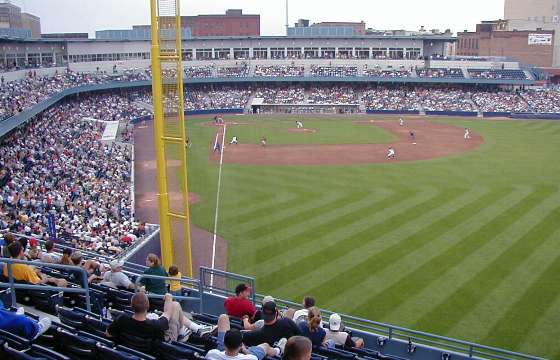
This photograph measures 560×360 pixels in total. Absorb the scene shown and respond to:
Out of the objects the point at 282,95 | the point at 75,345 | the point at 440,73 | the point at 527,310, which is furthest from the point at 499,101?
the point at 75,345

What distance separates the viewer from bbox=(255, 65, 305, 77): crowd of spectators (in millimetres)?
78188

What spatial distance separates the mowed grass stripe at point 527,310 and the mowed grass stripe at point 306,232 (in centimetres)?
743

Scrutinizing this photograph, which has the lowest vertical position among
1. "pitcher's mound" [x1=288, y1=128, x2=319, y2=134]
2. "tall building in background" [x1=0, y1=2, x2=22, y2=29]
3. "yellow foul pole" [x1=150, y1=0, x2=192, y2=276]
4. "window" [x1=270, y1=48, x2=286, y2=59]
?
"pitcher's mound" [x1=288, y1=128, x2=319, y2=134]

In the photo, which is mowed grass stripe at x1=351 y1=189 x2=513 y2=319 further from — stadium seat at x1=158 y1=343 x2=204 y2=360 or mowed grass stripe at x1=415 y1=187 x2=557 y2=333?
stadium seat at x1=158 y1=343 x2=204 y2=360

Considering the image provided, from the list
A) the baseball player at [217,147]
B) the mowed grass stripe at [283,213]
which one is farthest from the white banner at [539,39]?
the mowed grass stripe at [283,213]

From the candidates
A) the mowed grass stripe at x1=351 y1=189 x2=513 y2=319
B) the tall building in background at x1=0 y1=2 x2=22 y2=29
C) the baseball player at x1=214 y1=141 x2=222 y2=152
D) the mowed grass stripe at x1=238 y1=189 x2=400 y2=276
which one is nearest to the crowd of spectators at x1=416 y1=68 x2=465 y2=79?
the baseball player at x1=214 y1=141 x2=222 y2=152

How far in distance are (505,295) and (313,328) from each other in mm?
11595

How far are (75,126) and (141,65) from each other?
3379 cm

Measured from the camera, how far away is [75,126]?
43.4 meters

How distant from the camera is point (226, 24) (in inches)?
4707

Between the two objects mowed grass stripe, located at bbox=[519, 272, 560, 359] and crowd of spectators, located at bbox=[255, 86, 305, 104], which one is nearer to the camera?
mowed grass stripe, located at bbox=[519, 272, 560, 359]

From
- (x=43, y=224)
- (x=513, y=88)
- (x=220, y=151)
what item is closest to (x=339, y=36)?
(x=513, y=88)

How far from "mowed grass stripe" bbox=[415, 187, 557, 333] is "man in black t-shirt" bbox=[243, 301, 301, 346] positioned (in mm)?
9525

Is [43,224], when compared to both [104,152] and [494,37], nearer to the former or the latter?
[104,152]
